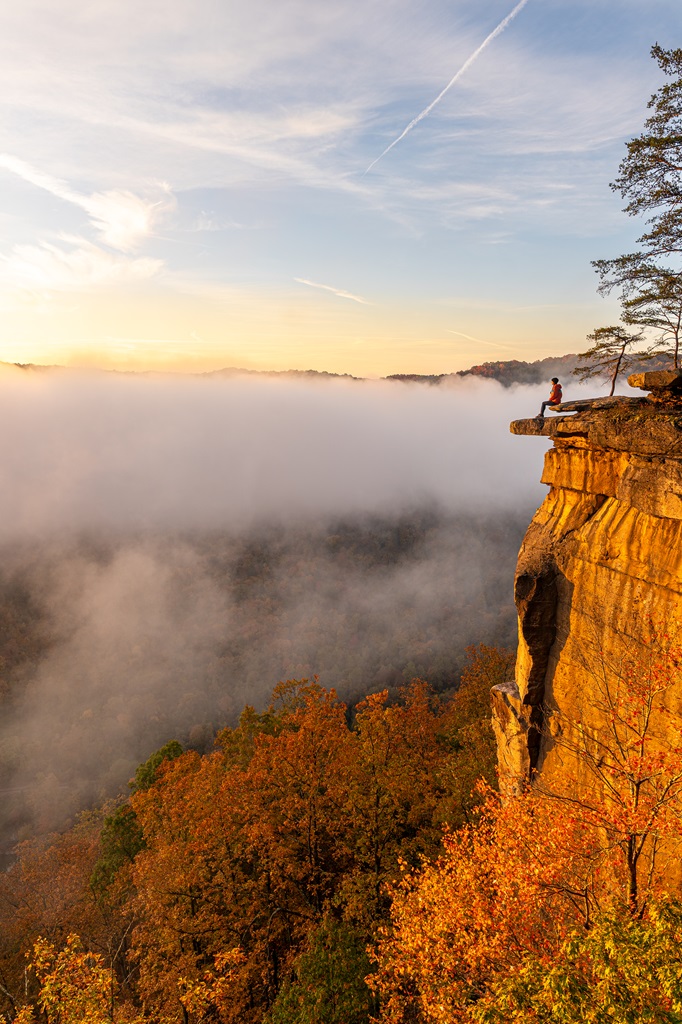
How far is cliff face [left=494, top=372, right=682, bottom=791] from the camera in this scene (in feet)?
49.2

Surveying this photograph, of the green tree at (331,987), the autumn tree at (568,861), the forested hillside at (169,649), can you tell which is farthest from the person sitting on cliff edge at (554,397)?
the forested hillside at (169,649)

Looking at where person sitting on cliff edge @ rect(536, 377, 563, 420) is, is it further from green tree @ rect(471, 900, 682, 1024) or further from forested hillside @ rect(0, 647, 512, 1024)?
forested hillside @ rect(0, 647, 512, 1024)

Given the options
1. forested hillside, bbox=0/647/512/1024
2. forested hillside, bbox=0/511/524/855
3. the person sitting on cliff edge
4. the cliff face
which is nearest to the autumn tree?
the cliff face

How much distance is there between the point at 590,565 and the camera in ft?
57.3

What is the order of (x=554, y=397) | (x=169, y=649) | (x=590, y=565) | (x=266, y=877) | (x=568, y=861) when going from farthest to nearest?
(x=169, y=649)
(x=266, y=877)
(x=554, y=397)
(x=590, y=565)
(x=568, y=861)

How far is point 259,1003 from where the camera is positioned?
22750 millimetres

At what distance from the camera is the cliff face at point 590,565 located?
15.0 metres

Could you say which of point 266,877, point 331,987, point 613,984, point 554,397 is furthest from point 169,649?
point 613,984

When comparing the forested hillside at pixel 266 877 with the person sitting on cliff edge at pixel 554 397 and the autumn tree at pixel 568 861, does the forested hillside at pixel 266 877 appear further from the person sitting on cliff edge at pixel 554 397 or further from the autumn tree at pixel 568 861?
the person sitting on cliff edge at pixel 554 397

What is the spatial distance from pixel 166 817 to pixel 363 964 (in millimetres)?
15863

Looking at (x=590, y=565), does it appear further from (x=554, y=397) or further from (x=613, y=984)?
(x=613, y=984)

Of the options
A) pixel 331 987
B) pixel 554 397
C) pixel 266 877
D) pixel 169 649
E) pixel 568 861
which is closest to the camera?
pixel 568 861

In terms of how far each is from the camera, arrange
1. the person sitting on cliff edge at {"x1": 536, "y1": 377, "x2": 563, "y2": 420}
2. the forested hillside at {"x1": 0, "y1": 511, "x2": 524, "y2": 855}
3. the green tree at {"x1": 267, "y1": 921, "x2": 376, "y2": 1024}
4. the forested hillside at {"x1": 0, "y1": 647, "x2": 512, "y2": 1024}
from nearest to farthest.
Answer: the green tree at {"x1": 267, "y1": 921, "x2": 376, "y2": 1024}, the forested hillside at {"x1": 0, "y1": 647, "x2": 512, "y2": 1024}, the person sitting on cliff edge at {"x1": 536, "y1": 377, "x2": 563, "y2": 420}, the forested hillside at {"x1": 0, "y1": 511, "x2": 524, "y2": 855}

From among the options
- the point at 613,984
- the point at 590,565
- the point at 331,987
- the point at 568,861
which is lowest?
the point at 331,987
